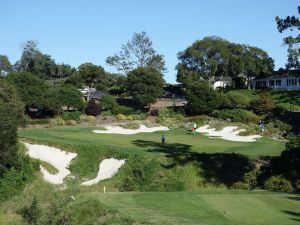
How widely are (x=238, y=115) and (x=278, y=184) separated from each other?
125 ft

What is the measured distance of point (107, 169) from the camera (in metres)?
36.2

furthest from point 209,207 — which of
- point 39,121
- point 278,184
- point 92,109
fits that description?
point 92,109

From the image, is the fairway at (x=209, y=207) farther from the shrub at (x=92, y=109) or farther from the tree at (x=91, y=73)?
the tree at (x=91, y=73)

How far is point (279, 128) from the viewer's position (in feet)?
187

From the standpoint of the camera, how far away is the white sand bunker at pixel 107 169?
34.6 meters

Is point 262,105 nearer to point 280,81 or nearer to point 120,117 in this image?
point 120,117

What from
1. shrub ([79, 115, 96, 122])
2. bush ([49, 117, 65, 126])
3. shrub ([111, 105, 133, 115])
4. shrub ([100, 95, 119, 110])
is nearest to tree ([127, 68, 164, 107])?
shrub ([111, 105, 133, 115])

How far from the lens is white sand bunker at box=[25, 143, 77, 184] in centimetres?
3606

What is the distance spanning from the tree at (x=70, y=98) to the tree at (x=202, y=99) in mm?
15758

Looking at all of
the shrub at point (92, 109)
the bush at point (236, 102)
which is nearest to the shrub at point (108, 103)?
the shrub at point (92, 109)

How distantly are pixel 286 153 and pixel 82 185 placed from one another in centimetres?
1299

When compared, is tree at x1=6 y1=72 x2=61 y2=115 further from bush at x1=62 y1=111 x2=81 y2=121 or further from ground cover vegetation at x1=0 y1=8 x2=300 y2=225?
bush at x1=62 y1=111 x2=81 y2=121

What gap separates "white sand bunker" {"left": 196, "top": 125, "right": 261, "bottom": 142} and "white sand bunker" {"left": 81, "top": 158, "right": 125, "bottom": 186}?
57.8 feet

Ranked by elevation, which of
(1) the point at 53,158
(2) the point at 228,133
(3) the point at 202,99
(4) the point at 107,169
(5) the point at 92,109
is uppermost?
(3) the point at 202,99
